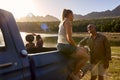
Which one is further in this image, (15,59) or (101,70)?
(101,70)

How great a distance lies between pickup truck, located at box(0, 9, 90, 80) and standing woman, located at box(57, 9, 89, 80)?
89 centimetres

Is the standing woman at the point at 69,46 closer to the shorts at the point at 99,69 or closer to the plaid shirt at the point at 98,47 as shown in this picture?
the plaid shirt at the point at 98,47

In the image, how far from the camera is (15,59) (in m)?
4.30

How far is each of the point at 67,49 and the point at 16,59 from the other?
1634 mm

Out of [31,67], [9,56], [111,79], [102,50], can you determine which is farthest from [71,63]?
[111,79]

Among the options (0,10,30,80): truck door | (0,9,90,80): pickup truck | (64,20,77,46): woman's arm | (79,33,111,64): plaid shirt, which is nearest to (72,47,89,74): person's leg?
(64,20,77,46): woman's arm

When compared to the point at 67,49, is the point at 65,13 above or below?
above

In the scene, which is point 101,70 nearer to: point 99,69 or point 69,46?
point 99,69

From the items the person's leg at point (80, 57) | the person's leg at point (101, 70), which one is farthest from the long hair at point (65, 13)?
the person's leg at point (101, 70)

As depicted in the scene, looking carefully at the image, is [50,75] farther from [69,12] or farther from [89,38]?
[89,38]

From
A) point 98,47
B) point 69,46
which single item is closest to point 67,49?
point 69,46

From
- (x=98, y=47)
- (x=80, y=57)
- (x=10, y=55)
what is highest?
(x=10, y=55)

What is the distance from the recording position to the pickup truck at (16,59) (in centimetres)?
419

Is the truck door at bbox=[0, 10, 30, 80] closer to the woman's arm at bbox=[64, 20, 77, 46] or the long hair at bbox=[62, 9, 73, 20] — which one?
the woman's arm at bbox=[64, 20, 77, 46]
